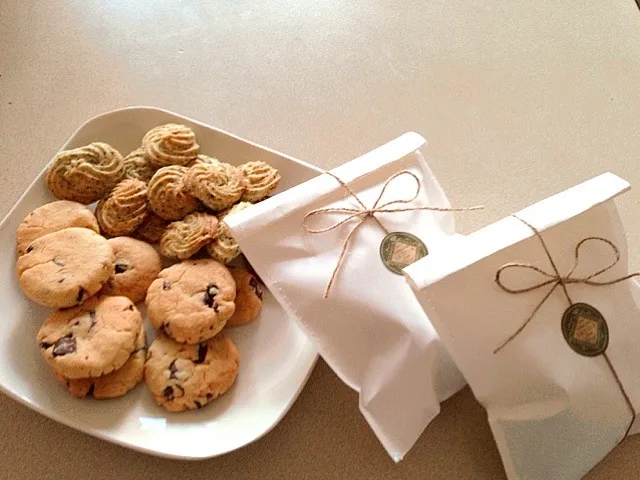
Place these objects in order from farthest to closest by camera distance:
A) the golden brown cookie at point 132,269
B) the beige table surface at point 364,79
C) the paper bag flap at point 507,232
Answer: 1. the beige table surface at point 364,79
2. the golden brown cookie at point 132,269
3. the paper bag flap at point 507,232

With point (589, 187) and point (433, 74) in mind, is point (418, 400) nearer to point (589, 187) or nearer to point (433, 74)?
point (589, 187)

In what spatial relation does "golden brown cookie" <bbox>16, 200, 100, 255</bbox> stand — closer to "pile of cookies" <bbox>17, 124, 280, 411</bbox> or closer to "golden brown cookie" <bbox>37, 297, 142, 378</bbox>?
"pile of cookies" <bbox>17, 124, 280, 411</bbox>

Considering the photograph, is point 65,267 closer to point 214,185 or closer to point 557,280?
point 214,185

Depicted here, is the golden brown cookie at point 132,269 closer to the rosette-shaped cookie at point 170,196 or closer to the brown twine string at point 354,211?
the rosette-shaped cookie at point 170,196

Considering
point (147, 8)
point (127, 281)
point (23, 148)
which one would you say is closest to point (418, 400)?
point (127, 281)

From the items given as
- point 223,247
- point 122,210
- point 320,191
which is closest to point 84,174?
point 122,210

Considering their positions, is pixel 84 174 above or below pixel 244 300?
above

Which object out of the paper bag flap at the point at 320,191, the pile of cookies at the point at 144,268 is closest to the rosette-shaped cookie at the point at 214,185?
the pile of cookies at the point at 144,268
